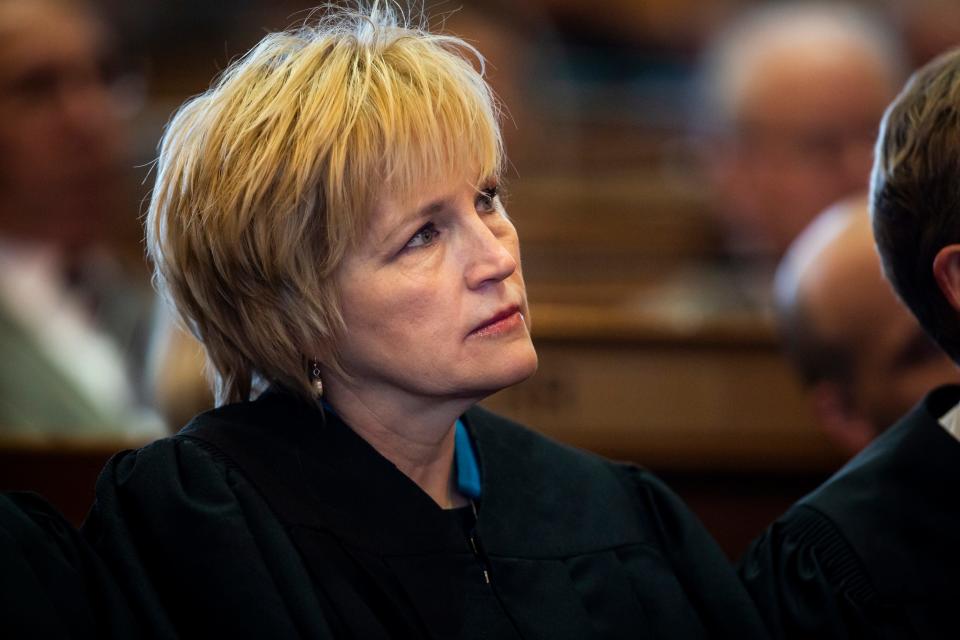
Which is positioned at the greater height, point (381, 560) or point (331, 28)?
point (331, 28)

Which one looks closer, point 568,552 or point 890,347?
point 568,552

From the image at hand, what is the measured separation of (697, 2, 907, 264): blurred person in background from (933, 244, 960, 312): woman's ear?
1918mm

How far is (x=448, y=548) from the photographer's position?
178 cm

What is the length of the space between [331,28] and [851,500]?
103cm

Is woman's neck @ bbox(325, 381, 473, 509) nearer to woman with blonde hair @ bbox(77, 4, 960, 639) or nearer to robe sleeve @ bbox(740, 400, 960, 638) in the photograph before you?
woman with blonde hair @ bbox(77, 4, 960, 639)

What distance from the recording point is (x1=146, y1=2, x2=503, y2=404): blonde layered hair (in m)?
1.73

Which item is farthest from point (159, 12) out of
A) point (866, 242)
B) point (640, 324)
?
point (866, 242)

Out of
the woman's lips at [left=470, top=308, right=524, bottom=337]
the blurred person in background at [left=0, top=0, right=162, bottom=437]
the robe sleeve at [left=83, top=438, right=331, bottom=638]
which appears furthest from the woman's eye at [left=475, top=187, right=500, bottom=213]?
the blurred person in background at [left=0, top=0, right=162, bottom=437]

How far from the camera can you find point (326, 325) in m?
1.78

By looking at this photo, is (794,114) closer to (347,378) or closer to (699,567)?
(699,567)

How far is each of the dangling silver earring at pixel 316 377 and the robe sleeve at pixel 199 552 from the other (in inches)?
7.1

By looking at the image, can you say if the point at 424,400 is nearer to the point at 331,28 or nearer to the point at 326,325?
the point at 326,325

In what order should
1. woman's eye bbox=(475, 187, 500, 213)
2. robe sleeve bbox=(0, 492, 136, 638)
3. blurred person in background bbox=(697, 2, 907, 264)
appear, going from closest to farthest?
1. robe sleeve bbox=(0, 492, 136, 638)
2. woman's eye bbox=(475, 187, 500, 213)
3. blurred person in background bbox=(697, 2, 907, 264)

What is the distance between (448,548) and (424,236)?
422 millimetres
